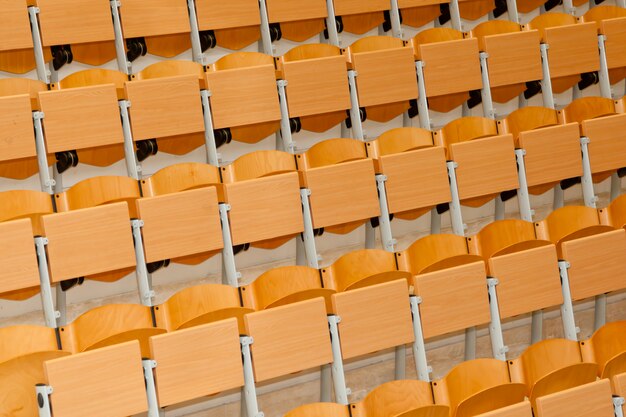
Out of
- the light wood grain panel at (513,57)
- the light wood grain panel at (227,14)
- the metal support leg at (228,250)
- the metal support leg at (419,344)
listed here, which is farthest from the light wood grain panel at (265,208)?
the light wood grain panel at (513,57)

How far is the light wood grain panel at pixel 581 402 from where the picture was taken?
3.44 ft

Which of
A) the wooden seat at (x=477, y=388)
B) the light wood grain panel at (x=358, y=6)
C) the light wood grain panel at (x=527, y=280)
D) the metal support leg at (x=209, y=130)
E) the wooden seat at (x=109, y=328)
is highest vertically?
the light wood grain panel at (x=358, y=6)

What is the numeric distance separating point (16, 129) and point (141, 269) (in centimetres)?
28

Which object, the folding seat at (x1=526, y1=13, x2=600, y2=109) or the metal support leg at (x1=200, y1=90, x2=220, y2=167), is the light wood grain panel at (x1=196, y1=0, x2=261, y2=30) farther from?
the folding seat at (x1=526, y1=13, x2=600, y2=109)

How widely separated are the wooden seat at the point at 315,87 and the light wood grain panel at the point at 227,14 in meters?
0.13

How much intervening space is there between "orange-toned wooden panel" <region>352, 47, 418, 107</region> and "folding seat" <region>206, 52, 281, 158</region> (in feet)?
0.53

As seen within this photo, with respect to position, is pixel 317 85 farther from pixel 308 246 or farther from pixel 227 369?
pixel 227 369

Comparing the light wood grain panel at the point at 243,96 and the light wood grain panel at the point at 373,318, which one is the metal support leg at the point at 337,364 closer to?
the light wood grain panel at the point at 373,318

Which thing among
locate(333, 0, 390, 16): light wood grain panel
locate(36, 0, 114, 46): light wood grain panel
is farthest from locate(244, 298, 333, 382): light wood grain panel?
locate(333, 0, 390, 16): light wood grain panel

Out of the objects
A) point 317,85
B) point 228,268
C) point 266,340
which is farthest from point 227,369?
point 317,85

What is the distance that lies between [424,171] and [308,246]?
0.22 metres

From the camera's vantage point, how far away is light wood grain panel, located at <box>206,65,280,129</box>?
147cm

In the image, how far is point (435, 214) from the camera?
58.9 inches

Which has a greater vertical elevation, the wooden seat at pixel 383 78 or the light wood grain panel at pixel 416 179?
the wooden seat at pixel 383 78
